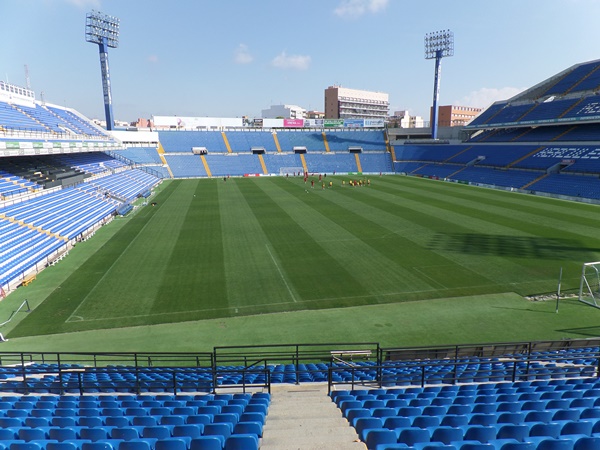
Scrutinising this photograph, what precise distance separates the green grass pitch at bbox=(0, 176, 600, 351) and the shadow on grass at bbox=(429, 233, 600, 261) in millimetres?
129

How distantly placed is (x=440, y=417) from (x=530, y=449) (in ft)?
5.26

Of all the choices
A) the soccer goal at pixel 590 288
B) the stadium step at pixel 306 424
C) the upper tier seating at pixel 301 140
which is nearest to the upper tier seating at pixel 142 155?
Answer: the upper tier seating at pixel 301 140

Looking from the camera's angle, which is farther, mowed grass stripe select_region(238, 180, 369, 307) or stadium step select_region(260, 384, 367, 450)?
mowed grass stripe select_region(238, 180, 369, 307)

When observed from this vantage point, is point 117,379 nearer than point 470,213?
Yes

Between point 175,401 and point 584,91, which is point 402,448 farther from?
point 584,91

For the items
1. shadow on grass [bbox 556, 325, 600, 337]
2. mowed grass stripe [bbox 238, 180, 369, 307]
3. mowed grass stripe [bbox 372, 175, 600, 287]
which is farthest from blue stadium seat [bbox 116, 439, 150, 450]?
mowed grass stripe [bbox 372, 175, 600, 287]

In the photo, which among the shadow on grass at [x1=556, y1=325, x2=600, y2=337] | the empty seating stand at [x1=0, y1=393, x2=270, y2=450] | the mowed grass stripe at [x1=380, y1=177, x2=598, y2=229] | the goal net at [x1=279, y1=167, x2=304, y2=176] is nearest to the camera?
the empty seating stand at [x1=0, y1=393, x2=270, y2=450]

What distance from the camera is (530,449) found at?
438cm

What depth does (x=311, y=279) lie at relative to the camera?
19.8 m

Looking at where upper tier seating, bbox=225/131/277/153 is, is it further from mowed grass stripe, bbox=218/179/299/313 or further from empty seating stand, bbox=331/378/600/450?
empty seating stand, bbox=331/378/600/450

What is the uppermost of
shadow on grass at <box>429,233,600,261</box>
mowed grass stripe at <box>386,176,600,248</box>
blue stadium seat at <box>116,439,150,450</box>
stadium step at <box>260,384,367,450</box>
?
blue stadium seat at <box>116,439,150,450</box>

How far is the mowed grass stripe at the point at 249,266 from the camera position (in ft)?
58.2

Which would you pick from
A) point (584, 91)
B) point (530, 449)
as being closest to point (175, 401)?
point (530, 449)

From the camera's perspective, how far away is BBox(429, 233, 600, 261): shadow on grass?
2289 cm
